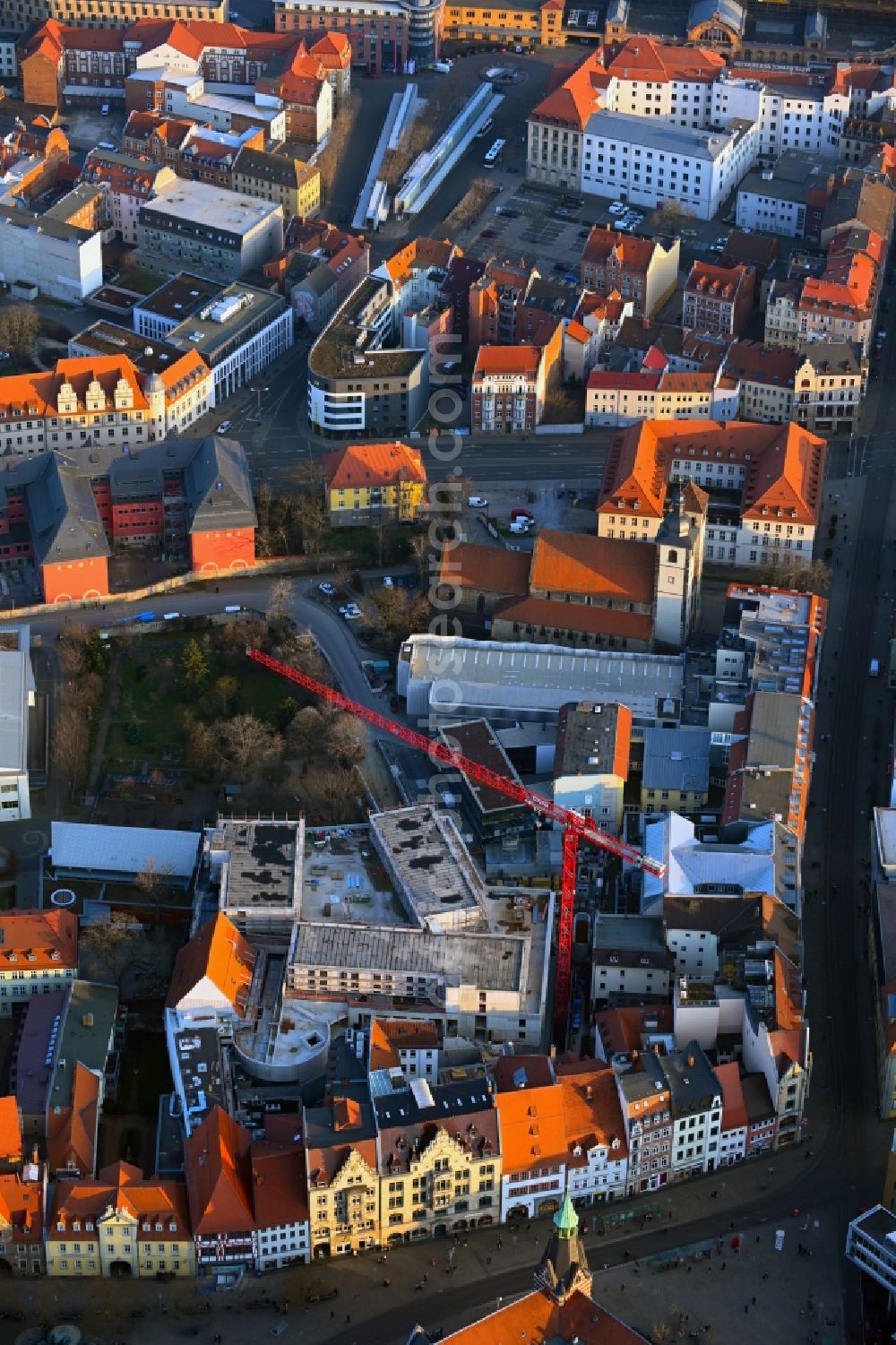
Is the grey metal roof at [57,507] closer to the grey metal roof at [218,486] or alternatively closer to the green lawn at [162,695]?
the grey metal roof at [218,486]

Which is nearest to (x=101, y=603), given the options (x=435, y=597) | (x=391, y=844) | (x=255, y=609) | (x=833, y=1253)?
(x=255, y=609)

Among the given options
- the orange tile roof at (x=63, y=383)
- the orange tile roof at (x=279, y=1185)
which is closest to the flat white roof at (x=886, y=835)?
the orange tile roof at (x=279, y=1185)

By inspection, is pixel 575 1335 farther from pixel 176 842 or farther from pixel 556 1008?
pixel 176 842

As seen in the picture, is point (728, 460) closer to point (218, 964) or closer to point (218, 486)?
point (218, 486)

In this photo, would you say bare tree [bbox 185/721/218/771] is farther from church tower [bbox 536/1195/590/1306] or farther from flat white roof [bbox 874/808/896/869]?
church tower [bbox 536/1195/590/1306]

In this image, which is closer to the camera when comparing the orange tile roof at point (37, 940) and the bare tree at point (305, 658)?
the orange tile roof at point (37, 940)

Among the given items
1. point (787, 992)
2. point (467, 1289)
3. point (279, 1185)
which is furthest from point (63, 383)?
point (467, 1289)
